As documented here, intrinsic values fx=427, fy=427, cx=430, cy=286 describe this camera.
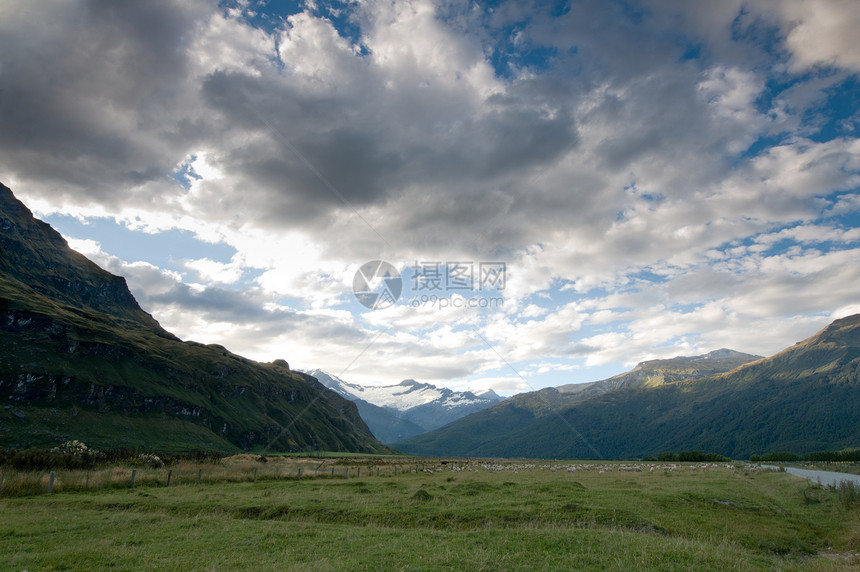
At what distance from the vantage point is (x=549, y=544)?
717 inches

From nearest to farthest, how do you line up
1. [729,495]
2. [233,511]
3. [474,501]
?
[233,511], [474,501], [729,495]

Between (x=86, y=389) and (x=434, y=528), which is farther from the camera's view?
(x=86, y=389)

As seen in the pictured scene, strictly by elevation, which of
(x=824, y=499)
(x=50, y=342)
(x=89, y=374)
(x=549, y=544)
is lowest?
(x=824, y=499)

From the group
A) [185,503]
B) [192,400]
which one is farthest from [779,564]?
[192,400]

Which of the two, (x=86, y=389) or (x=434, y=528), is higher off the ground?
(x=86, y=389)

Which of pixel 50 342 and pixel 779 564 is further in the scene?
pixel 50 342

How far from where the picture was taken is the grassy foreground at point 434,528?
16.6 m

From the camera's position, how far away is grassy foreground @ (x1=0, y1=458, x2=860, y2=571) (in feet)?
54.3

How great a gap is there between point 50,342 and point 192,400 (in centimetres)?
5669

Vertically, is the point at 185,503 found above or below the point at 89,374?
below

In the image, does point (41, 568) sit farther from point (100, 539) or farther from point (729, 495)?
point (729, 495)

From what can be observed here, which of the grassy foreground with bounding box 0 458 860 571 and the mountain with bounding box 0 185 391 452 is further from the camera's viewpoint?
the mountain with bounding box 0 185 391 452

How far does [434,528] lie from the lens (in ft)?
78.4

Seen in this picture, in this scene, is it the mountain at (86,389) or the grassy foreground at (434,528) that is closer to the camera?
the grassy foreground at (434,528)
